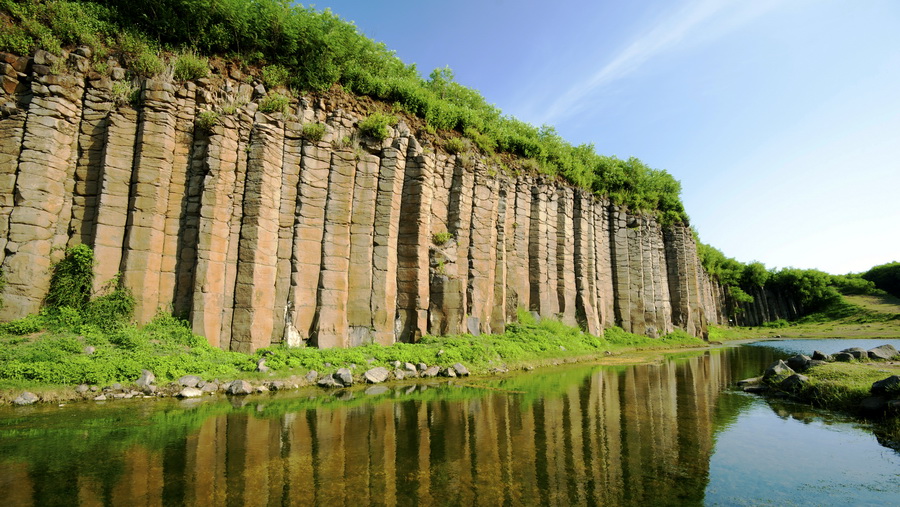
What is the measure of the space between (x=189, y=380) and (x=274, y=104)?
9.30m

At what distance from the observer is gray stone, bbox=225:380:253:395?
36.4 ft

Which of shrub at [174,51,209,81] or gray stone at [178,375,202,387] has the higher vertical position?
shrub at [174,51,209,81]

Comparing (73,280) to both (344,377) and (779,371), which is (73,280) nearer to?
(344,377)

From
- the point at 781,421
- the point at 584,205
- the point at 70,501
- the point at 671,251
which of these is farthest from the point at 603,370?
the point at 671,251

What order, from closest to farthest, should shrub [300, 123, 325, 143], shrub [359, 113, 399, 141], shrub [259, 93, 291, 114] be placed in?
shrub [259, 93, 291, 114] → shrub [300, 123, 325, 143] → shrub [359, 113, 399, 141]

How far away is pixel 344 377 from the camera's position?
12625mm

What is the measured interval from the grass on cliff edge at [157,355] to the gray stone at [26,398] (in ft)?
0.76

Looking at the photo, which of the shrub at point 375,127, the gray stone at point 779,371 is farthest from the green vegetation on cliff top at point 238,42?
the gray stone at point 779,371

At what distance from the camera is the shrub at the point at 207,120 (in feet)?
46.4

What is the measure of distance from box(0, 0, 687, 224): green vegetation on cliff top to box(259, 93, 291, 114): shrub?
2.57 feet

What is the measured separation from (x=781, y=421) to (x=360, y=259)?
1225 centimetres

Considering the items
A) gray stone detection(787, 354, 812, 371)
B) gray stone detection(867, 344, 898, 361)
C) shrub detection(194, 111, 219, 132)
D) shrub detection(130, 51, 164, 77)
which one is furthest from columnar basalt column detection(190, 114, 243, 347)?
gray stone detection(867, 344, 898, 361)

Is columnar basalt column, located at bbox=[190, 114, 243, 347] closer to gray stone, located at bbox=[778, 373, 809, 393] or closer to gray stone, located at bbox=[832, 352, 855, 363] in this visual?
gray stone, located at bbox=[778, 373, 809, 393]

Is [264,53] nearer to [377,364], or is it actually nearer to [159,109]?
[159,109]
